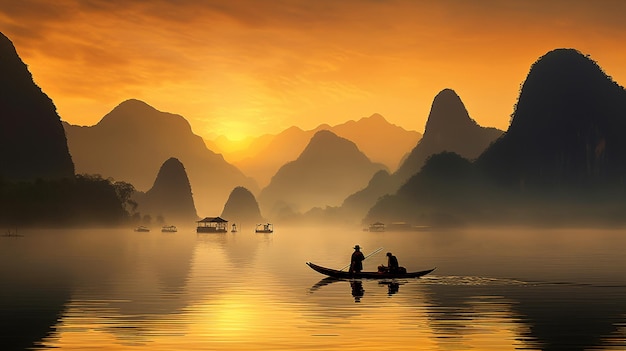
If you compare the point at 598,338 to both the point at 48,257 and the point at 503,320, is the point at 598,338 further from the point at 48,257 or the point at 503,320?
the point at 48,257

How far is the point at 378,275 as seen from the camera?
44.1 m

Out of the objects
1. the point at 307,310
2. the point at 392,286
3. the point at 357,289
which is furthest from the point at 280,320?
the point at 392,286

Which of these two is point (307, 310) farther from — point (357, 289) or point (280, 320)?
point (357, 289)

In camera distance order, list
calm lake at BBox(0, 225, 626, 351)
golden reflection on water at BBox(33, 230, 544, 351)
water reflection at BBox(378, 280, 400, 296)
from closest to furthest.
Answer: golden reflection on water at BBox(33, 230, 544, 351) → calm lake at BBox(0, 225, 626, 351) → water reflection at BBox(378, 280, 400, 296)

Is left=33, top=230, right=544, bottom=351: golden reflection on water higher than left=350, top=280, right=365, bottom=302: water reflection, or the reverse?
left=350, top=280, right=365, bottom=302: water reflection

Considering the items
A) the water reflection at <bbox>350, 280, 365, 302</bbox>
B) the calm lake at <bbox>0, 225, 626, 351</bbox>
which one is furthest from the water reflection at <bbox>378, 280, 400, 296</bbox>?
the water reflection at <bbox>350, 280, 365, 302</bbox>

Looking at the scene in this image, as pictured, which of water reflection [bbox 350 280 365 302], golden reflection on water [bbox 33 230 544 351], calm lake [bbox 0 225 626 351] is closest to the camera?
golden reflection on water [bbox 33 230 544 351]

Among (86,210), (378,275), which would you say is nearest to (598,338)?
(378,275)

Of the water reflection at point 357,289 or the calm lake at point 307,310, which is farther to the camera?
the water reflection at point 357,289

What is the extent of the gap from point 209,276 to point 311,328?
25.9 metres

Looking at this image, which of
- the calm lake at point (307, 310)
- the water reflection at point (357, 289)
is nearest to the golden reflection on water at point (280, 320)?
the calm lake at point (307, 310)

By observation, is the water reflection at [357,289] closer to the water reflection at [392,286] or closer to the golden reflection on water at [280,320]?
the golden reflection on water at [280,320]

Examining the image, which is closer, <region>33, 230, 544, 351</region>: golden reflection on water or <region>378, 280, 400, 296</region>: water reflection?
<region>33, 230, 544, 351</region>: golden reflection on water

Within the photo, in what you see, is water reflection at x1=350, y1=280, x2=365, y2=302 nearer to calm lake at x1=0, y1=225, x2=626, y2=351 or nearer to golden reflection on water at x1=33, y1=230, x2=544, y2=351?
calm lake at x1=0, y1=225, x2=626, y2=351
